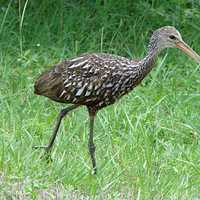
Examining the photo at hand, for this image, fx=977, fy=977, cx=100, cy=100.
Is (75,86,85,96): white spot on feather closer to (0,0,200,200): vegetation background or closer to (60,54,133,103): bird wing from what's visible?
(60,54,133,103): bird wing

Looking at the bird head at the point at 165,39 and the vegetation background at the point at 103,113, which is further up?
the bird head at the point at 165,39

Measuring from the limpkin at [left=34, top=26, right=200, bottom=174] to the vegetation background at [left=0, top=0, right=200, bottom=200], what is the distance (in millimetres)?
306

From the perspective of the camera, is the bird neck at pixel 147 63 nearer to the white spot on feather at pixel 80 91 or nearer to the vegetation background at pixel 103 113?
the white spot on feather at pixel 80 91

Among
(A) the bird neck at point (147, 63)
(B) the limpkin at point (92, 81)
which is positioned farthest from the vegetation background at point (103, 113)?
(A) the bird neck at point (147, 63)

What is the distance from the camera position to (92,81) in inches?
267

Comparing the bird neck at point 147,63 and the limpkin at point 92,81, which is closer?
the limpkin at point 92,81

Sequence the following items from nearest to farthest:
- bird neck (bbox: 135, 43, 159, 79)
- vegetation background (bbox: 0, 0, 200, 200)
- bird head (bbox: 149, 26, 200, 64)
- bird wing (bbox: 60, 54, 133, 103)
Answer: vegetation background (bbox: 0, 0, 200, 200) → bird wing (bbox: 60, 54, 133, 103) → bird neck (bbox: 135, 43, 159, 79) → bird head (bbox: 149, 26, 200, 64)

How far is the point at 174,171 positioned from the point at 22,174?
1.27 metres

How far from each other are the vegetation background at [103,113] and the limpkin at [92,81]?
0.31m

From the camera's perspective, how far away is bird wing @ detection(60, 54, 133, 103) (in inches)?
266

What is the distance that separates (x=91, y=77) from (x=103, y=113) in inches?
45.9

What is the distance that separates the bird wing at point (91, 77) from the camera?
6766 millimetres

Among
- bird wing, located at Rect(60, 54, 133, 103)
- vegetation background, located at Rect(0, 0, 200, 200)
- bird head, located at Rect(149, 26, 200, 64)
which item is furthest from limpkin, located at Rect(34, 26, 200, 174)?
vegetation background, located at Rect(0, 0, 200, 200)

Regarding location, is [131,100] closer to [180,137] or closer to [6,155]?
[180,137]
